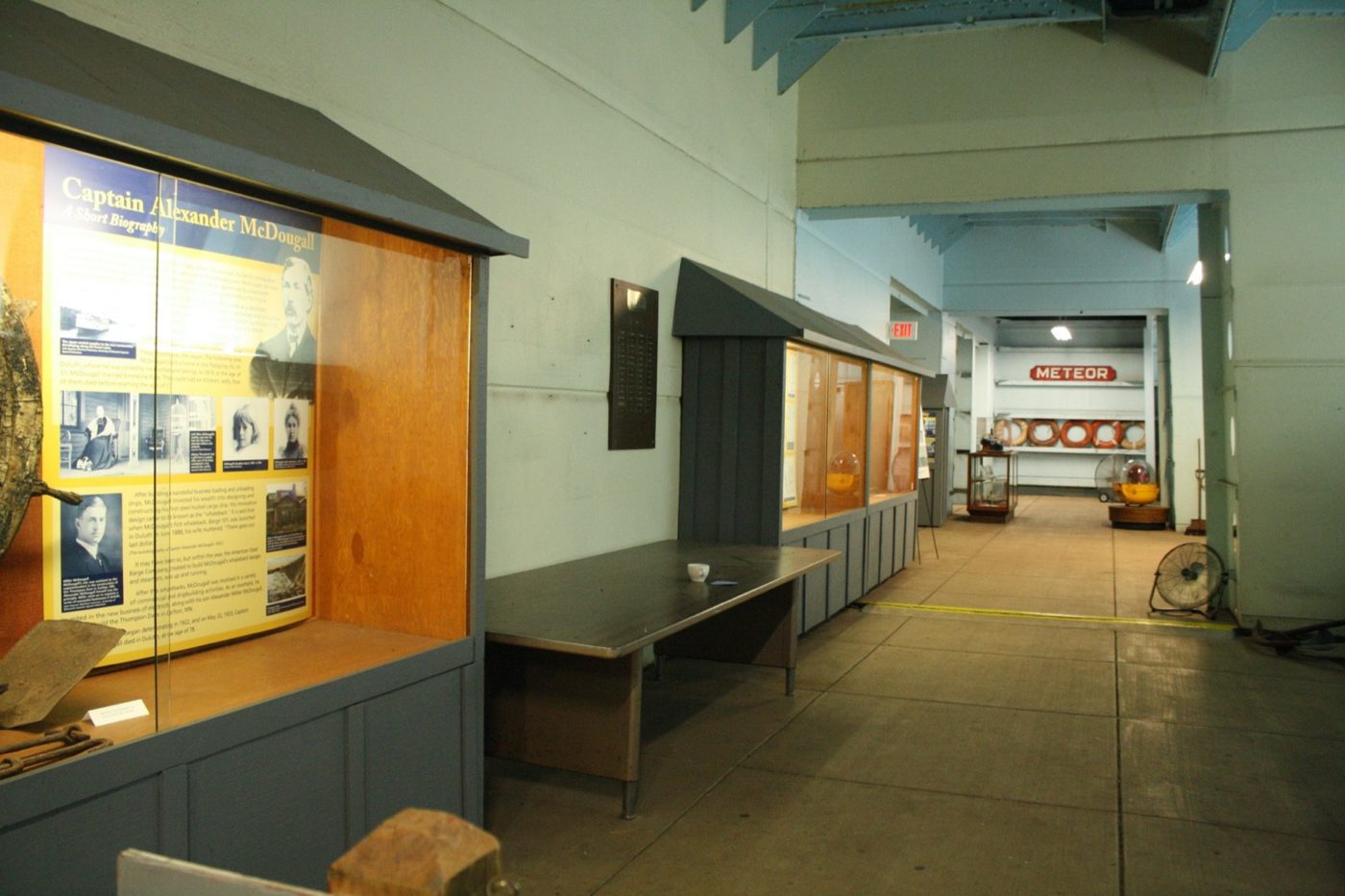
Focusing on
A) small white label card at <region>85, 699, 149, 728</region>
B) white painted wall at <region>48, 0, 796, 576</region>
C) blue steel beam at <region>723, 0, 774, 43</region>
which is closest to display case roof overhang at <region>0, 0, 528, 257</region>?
white painted wall at <region>48, 0, 796, 576</region>

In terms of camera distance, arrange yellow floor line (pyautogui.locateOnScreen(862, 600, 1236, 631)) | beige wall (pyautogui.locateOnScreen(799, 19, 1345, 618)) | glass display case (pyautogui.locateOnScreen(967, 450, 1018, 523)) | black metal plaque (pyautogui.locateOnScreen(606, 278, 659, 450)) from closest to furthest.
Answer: black metal plaque (pyautogui.locateOnScreen(606, 278, 659, 450))
beige wall (pyautogui.locateOnScreen(799, 19, 1345, 618))
yellow floor line (pyautogui.locateOnScreen(862, 600, 1236, 631))
glass display case (pyautogui.locateOnScreen(967, 450, 1018, 523))

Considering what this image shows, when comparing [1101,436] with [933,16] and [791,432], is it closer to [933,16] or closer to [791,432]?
[933,16]

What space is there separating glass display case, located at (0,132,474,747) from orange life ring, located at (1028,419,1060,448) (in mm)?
23004

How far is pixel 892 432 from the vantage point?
10.2 metres

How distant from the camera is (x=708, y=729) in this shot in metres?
5.30

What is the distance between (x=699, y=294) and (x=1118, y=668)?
378cm

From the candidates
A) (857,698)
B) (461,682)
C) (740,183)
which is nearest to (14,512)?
(461,682)

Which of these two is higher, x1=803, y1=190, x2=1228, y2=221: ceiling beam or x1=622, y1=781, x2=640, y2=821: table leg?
x1=803, y1=190, x2=1228, y2=221: ceiling beam

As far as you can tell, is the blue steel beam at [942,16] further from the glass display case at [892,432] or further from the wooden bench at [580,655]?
Answer: the wooden bench at [580,655]

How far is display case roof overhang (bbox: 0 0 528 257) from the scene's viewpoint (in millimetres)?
2131

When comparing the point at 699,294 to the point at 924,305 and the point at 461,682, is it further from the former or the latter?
the point at 924,305

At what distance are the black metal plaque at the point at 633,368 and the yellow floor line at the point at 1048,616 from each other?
11.8ft

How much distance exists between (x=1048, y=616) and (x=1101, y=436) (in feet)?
55.9

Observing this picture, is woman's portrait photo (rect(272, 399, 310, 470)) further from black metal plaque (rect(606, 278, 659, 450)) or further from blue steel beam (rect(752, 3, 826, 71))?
blue steel beam (rect(752, 3, 826, 71))
